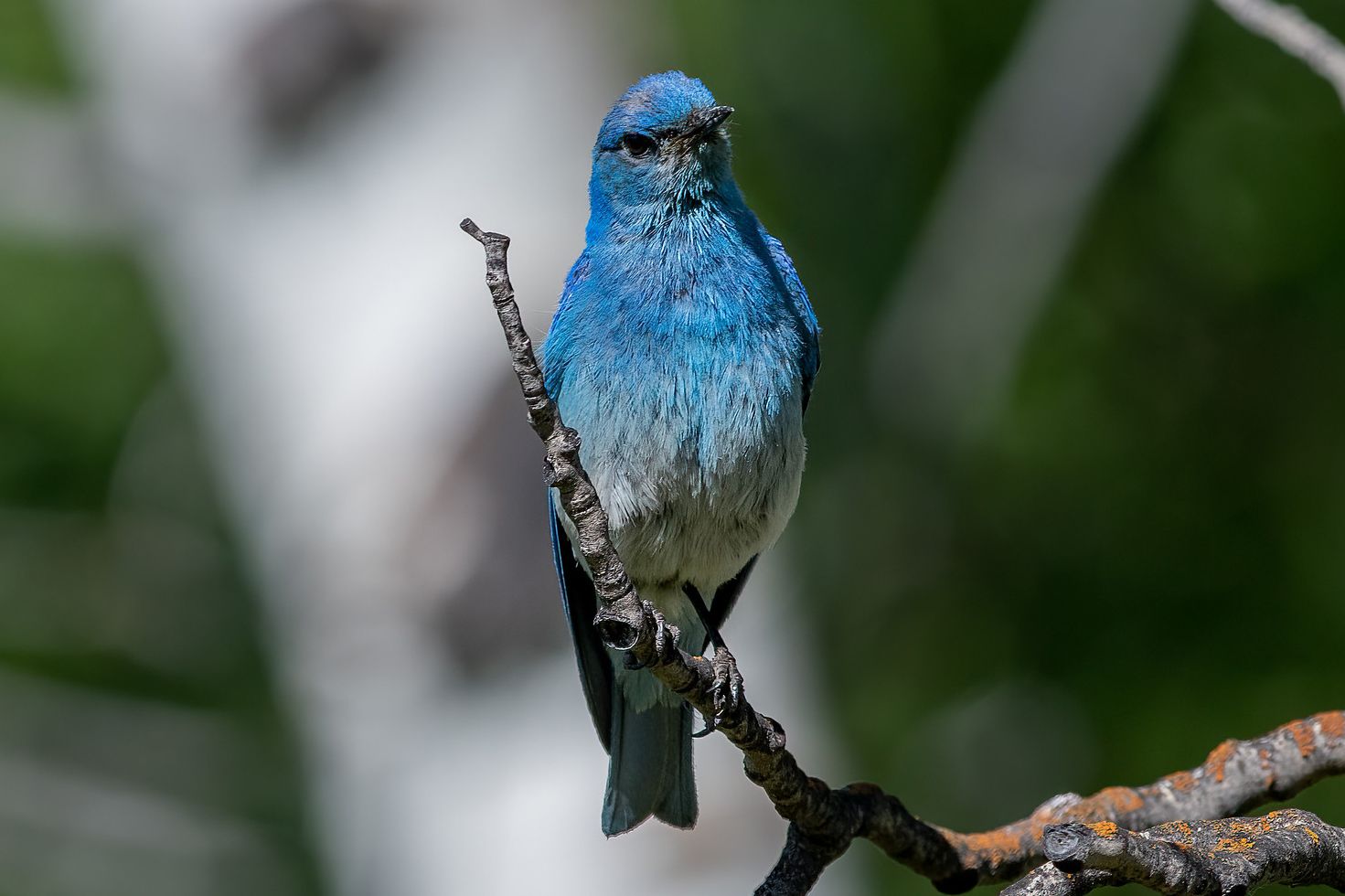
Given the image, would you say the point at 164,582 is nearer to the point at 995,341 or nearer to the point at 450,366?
the point at 450,366

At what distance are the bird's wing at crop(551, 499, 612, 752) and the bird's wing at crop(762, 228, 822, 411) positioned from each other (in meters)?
0.86

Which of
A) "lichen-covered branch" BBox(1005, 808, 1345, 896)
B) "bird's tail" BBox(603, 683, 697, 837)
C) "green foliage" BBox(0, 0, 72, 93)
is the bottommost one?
"lichen-covered branch" BBox(1005, 808, 1345, 896)

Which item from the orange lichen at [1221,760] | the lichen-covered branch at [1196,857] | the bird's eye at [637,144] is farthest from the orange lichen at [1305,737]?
the bird's eye at [637,144]

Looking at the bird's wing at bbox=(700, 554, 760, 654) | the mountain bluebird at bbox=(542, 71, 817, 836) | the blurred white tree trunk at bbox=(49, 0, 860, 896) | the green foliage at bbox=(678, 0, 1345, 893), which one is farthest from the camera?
the green foliage at bbox=(678, 0, 1345, 893)

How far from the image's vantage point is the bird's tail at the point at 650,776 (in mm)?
4023

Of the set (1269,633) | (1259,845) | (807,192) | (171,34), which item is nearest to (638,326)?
(1259,845)

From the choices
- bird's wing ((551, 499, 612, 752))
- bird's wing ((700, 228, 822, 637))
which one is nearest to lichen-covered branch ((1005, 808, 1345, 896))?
bird's wing ((700, 228, 822, 637))

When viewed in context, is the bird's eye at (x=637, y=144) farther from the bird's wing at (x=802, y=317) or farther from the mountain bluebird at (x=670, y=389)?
the bird's wing at (x=802, y=317)

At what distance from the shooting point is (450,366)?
5.89m

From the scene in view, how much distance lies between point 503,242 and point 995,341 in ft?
17.7

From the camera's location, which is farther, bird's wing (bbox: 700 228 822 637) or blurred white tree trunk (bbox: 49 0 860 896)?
blurred white tree trunk (bbox: 49 0 860 896)

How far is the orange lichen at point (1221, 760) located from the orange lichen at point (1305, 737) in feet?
0.46

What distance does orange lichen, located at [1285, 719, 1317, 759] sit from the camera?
10.2 feet

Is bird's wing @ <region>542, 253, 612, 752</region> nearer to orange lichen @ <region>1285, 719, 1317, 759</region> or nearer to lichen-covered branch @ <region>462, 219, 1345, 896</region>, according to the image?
lichen-covered branch @ <region>462, 219, 1345, 896</region>
